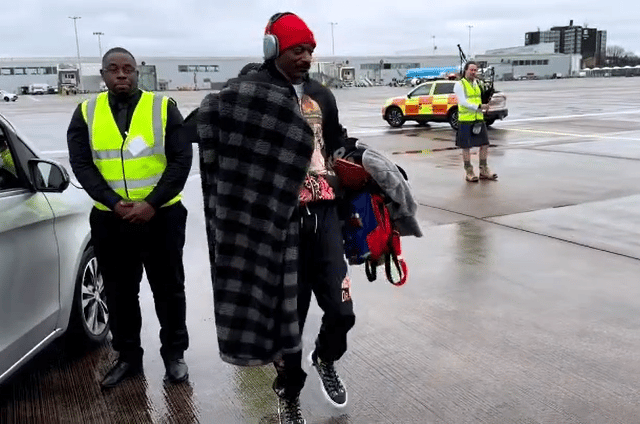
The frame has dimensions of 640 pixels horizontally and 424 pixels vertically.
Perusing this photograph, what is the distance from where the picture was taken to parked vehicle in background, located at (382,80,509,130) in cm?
1983

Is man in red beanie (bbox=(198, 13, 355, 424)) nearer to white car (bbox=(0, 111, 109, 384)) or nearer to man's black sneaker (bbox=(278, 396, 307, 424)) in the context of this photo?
man's black sneaker (bbox=(278, 396, 307, 424))

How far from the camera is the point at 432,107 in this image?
67.9 feet

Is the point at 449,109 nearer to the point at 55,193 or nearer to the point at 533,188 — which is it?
the point at 533,188

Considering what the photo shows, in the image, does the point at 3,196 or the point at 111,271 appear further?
the point at 111,271

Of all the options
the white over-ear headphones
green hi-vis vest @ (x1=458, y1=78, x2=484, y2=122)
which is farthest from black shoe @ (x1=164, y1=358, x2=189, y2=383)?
green hi-vis vest @ (x1=458, y1=78, x2=484, y2=122)

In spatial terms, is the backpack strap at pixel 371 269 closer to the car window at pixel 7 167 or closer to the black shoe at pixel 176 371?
the black shoe at pixel 176 371

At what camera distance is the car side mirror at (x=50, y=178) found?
3660 mm

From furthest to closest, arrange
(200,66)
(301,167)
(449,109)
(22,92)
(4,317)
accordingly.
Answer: (200,66) < (22,92) < (449,109) < (4,317) < (301,167)

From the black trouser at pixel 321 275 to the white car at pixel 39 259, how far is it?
1.31 m

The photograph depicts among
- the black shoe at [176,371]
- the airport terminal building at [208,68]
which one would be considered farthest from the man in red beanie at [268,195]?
the airport terminal building at [208,68]

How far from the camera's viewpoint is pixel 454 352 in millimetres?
4031

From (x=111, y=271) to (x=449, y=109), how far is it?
17.7 m

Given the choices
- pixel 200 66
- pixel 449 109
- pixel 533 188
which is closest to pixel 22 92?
pixel 200 66

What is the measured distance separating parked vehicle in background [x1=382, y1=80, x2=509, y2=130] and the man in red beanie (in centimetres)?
1747
